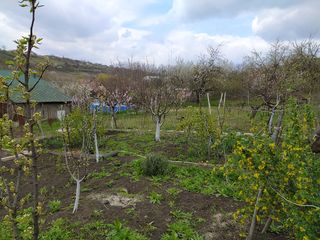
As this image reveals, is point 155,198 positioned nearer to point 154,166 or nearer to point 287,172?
point 154,166

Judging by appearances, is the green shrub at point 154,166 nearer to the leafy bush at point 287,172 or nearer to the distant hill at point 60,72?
the distant hill at point 60,72

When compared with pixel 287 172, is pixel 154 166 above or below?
below

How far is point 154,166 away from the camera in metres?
6.44

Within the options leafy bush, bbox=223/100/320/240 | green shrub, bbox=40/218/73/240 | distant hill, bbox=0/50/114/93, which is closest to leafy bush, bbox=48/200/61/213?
green shrub, bbox=40/218/73/240

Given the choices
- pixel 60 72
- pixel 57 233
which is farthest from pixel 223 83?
pixel 60 72

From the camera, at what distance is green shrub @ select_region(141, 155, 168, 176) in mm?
6461

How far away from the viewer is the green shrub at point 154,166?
6461mm

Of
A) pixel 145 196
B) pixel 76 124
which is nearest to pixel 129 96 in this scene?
pixel 76 124

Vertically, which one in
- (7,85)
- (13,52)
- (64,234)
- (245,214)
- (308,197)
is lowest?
(64,234)

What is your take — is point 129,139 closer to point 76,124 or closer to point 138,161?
point 76,124

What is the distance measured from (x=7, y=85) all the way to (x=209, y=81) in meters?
24.9

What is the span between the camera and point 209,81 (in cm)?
2619

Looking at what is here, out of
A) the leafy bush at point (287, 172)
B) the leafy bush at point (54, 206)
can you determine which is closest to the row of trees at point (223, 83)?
the leafy bush at point (287, 172)

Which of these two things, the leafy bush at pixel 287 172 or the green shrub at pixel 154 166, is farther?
the green shrub at pixel 154 166
